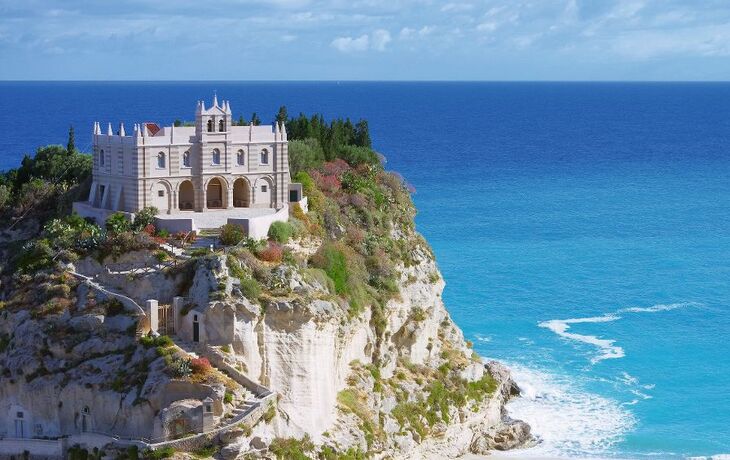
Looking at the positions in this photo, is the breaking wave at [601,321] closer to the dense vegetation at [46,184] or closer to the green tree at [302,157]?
the green tree at [302,157]

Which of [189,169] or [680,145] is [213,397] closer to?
[189,169]

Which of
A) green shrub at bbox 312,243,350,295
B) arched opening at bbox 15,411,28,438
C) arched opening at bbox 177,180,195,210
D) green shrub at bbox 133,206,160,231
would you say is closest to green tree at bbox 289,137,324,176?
arched opening at bbox 177,180,195,210

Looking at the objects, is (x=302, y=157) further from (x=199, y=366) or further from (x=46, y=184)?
(x=199, y=366)

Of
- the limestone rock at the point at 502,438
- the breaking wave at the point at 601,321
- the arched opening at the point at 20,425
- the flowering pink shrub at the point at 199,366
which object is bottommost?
the limestone rock at the point at 502,438

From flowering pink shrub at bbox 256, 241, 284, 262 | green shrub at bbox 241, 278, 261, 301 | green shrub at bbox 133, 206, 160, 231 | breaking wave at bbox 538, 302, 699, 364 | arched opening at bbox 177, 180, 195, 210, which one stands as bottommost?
breaking wave at bbox 538, 302, 699, 364

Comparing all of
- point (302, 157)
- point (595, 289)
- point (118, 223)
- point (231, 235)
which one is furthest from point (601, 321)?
point (118, 223)

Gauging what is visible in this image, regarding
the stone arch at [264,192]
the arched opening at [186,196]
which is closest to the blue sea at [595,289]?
the stone arch at [264,192]

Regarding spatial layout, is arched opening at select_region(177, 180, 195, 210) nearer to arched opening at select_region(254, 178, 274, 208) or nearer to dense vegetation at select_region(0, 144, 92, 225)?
arched opening at select_region(254, 178, 274, 208)
